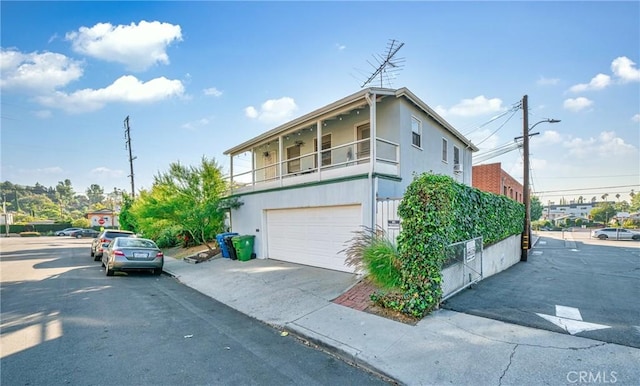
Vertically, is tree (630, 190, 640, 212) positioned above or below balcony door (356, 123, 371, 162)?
below

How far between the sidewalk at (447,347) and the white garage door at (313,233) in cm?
236

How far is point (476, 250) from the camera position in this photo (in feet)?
25.1

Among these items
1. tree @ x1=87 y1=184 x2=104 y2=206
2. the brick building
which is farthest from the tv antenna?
tree @ x1=87 y1=184 x2=104 y2=206

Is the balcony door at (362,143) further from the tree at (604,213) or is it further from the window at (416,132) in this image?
the tree at (604,213)

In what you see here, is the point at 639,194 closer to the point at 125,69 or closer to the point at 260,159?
the point at 260,159

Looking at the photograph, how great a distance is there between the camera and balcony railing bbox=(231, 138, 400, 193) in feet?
29.8

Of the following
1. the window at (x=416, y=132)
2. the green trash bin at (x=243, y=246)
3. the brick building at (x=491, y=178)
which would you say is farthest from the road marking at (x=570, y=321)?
the brick building at (x=491, y=178)

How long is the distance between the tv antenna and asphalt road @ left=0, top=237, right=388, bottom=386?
10.6 meters

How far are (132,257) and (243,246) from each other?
3889 millimetres

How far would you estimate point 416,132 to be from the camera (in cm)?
1140

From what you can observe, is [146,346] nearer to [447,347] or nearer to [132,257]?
[447,347]

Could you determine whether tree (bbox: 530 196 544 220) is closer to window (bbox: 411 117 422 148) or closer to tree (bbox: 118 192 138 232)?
window (bbox: 411 117 422 148)

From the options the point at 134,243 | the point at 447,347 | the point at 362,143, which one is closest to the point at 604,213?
the point at 362,143

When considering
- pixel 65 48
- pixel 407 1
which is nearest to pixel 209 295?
pixel 407 1
